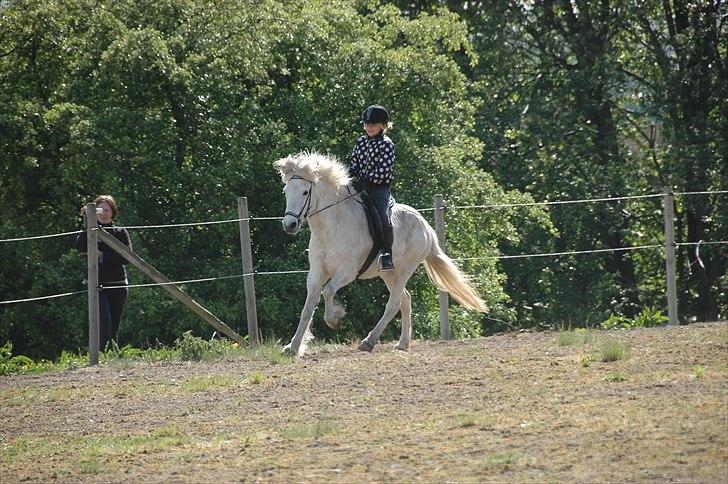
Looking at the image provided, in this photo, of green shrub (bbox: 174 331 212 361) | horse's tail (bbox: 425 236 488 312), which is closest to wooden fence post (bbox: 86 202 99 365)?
green shrub (bbox: 174 331 212 361)

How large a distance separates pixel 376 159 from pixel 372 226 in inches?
27.7

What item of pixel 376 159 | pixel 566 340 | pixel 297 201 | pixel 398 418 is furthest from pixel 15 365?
pixel 398 418

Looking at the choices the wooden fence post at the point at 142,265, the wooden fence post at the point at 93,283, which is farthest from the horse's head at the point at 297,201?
the wooden fence post at the point at 93,283

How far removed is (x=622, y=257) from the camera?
29.0 metres

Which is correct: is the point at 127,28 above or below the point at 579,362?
above

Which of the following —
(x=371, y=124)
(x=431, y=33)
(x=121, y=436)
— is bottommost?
(x=121, y=436)

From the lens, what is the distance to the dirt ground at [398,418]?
6820mm

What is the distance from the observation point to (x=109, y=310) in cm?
1339

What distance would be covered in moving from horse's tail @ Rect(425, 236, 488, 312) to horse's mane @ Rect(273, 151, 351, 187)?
1.66m

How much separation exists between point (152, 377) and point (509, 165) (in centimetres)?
1860

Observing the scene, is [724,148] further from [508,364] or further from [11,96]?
[508,364]

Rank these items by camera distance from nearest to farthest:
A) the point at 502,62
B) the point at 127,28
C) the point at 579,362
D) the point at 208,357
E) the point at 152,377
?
the point at 579,362
the point at 152,377
the point at 208,357
the point at 127,28
the point at 502,62

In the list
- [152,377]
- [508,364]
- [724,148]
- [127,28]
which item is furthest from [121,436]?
[724,148]

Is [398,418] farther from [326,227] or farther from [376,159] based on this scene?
[376,159]
